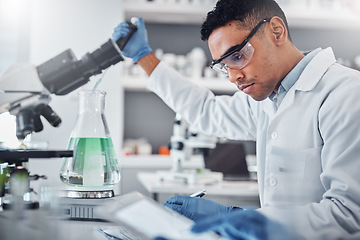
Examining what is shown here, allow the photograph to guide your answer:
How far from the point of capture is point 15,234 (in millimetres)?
628

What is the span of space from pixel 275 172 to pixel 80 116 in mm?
665

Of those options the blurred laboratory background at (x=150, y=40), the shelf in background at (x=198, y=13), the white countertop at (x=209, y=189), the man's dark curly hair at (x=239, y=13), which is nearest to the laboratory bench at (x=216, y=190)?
the white countertop at (x=209, y=189)

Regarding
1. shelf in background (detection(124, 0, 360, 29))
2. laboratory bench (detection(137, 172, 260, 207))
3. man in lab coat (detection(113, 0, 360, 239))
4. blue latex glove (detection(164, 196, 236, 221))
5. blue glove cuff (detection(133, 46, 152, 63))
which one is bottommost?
laboratory bench (detection(137, 172, 260, 207))

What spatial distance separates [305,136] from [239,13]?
475mm

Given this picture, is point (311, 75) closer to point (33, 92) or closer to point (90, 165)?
point (90, 165)

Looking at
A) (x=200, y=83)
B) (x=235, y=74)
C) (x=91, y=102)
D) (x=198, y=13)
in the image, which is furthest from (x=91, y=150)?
(x=198, y=13)

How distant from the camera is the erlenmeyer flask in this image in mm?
1114

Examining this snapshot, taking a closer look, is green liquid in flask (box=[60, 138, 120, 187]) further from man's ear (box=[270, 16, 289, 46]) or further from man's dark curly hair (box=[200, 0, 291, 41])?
man's ear (box=[270, 16, 289, 46])

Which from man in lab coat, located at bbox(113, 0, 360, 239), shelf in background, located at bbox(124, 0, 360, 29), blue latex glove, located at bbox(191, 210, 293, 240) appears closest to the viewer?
blue latex glove, located at bbox(191, 210, 293, 240)

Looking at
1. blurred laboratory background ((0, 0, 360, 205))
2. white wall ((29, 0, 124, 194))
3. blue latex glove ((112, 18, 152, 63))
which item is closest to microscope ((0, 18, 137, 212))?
blue latex glove ((112, 18, 152, 63))

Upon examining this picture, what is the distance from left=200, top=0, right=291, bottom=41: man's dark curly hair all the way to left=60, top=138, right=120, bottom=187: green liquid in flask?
1.85ft

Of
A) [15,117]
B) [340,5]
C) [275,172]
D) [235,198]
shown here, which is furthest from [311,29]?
[15,117]

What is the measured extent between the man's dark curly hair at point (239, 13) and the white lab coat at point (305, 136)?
25cm

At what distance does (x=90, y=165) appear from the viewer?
112 centimetres
